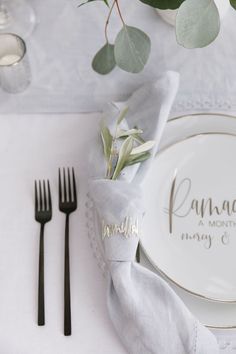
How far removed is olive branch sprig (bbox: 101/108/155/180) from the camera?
69cm

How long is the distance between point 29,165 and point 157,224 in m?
0.20

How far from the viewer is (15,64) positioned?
0.77 metres

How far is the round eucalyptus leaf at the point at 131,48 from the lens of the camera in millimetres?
683

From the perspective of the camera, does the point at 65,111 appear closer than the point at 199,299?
No

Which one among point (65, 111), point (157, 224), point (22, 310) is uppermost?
point (65, 111)

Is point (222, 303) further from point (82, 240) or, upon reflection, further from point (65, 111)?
point (65, 111)

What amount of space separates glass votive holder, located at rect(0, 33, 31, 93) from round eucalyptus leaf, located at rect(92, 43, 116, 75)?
0.34 ft

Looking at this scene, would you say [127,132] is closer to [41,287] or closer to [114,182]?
[114,182]

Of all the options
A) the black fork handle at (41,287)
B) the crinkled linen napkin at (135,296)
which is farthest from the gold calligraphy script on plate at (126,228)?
the black fork handle at (41,287)

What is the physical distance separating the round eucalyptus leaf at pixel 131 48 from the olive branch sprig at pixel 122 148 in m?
0.06

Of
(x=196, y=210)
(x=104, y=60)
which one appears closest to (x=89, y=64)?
(x=104, y=60)

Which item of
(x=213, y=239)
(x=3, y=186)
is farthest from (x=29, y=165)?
(x=213, y=239)

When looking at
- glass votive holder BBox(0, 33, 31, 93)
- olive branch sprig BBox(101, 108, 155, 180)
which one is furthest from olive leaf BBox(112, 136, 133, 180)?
glass votive holder BBox(0, 33, 31, 93)

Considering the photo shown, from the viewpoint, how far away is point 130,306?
66cm
